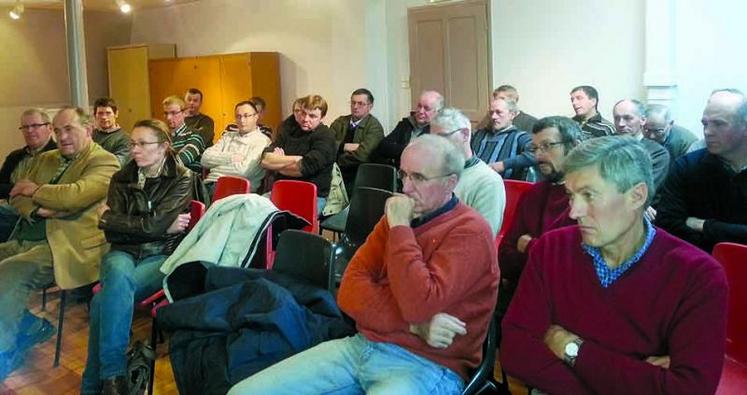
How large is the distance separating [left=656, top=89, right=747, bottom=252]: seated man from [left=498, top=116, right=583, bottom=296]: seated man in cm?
47

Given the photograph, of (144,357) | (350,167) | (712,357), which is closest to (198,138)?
(350,167)

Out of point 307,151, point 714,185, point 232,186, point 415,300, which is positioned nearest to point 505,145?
point 307,151

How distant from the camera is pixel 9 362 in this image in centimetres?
348

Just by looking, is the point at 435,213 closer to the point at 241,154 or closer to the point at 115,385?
the point at 115,385

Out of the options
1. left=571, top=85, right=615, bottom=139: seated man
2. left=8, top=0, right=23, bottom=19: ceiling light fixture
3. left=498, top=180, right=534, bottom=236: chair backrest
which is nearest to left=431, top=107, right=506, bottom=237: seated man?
left=498, top=180, right=534, bottom=236: chair backrest

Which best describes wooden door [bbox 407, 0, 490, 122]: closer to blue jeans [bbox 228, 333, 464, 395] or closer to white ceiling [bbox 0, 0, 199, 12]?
white ceiling [bbox 0, 0, 199, 12]

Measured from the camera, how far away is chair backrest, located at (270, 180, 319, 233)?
3709 mm

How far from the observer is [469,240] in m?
1.95

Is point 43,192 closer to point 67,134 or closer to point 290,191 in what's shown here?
point 67,134

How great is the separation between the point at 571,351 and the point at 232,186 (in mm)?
2698

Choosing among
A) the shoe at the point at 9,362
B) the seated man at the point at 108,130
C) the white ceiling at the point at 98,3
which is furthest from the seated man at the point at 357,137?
the white ceiling at the point at 98,3

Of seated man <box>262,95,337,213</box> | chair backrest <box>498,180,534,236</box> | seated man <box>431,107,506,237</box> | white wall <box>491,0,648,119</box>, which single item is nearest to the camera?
seated man <box>431,107,506,237</box>

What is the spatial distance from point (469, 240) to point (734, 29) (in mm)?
3588

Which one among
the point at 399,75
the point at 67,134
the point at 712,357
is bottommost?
the point at 712,357
